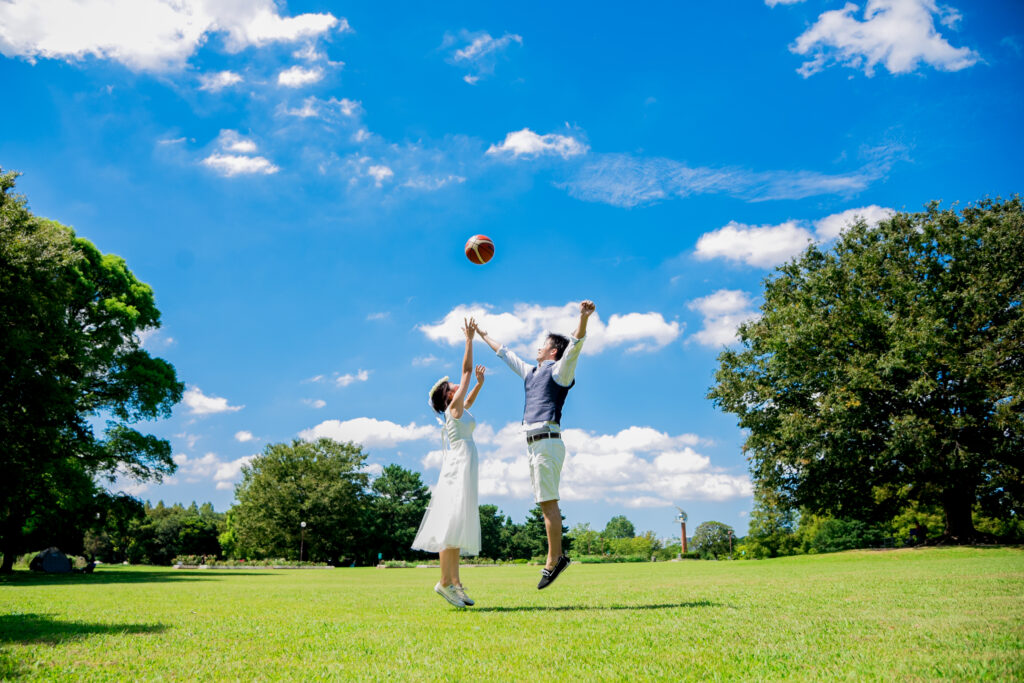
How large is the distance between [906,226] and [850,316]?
6072mm

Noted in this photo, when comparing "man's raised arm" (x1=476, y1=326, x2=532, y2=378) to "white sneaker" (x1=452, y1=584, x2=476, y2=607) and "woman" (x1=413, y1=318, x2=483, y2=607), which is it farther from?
"white sneaker" (x1=452, y1=584, x2=476, y2=607)

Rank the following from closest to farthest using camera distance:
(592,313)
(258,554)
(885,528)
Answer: (592,313) → (885,528) → (258,554)

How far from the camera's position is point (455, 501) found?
754 centimetres

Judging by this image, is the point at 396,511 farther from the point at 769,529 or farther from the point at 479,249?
the point at 479,249

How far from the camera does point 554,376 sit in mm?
7742

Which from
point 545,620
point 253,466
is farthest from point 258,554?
point 545,620

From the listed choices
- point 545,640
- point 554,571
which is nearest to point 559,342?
point 554,571

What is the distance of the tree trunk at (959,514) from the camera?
3095 centimetres

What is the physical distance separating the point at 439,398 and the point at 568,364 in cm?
182

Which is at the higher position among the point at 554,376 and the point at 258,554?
the point at 554,376

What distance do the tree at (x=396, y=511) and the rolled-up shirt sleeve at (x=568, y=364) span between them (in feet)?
216

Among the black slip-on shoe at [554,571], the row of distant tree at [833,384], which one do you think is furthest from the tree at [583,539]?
the black slip-on shoe at [554,571]

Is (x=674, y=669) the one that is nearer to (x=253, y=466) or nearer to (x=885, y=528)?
(x=885, y=528)

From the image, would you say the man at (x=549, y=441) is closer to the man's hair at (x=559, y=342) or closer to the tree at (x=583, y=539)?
the man's hair at (x=559, y=342)
